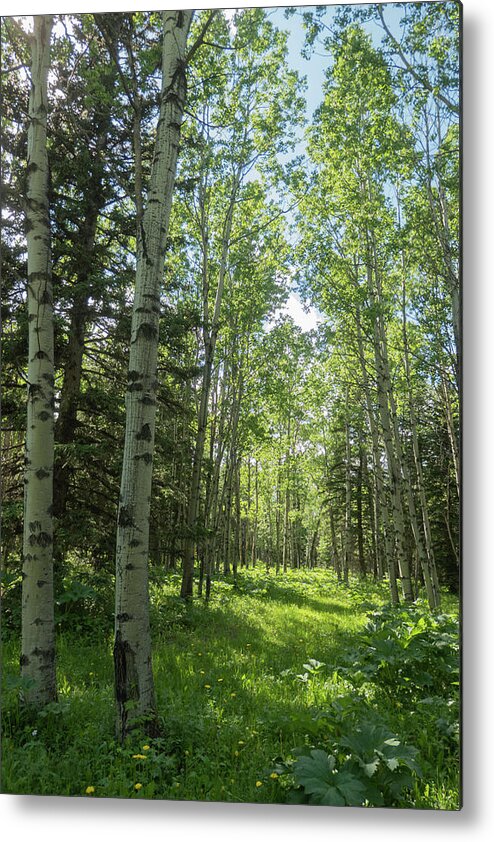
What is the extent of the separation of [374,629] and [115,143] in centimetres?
402

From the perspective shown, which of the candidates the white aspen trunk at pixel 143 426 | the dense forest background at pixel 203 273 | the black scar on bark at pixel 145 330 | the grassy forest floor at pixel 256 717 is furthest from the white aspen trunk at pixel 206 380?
the black scar on bark at pixel 145 330

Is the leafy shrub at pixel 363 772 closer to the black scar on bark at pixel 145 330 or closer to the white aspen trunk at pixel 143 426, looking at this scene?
the white aspen trunk at pixel 143 426

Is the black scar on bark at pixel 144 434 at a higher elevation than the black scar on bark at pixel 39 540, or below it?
higher

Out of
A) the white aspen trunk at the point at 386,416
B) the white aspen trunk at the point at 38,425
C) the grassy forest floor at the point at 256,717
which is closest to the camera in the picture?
the grassy forest floor at the point at 256,717

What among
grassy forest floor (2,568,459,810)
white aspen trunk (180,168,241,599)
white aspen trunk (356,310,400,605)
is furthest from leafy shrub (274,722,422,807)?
white aspen trunk (356,310,400,605)

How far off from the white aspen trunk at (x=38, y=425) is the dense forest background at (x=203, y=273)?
17 millimetres

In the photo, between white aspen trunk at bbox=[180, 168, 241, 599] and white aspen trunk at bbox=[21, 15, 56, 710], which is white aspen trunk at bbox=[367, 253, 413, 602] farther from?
white aspen trunk at bbox=[21, 15, 56, 710]

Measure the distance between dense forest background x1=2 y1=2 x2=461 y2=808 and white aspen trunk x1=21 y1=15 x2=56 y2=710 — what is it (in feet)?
0.06

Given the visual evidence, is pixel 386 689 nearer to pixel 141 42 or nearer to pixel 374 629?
pixel 374 629

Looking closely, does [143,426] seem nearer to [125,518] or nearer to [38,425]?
[125,518]

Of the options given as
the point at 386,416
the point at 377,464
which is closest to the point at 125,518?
the point at 386,416

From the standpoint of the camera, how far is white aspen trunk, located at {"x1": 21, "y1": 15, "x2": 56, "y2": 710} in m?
2.74

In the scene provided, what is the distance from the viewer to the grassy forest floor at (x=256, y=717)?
2.31 m

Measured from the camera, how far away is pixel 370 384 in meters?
4.31
